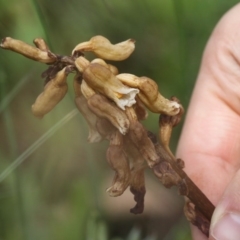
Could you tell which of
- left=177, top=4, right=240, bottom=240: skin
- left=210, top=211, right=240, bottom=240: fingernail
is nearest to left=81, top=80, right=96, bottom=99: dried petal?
left=210, top=211, right=240, bottom=240: fingernail

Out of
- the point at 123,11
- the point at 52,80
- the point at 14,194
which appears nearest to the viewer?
the point at 52,80

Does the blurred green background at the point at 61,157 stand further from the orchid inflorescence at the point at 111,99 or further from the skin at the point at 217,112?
the orchid inflorescence at the point at 111,99

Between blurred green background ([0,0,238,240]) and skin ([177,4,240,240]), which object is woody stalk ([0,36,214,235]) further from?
skin ([177,4,240,240])

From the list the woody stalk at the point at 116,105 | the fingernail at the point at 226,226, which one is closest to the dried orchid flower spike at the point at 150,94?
the woody stalk at the point at 116,105

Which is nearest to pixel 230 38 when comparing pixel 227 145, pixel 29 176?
pixel 227 145

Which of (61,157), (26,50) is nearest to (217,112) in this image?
(61,157)

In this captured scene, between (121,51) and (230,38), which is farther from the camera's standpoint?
(230,38)

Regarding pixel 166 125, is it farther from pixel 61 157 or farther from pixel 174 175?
pixel 61 157

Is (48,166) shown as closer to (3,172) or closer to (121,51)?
(3,172)
